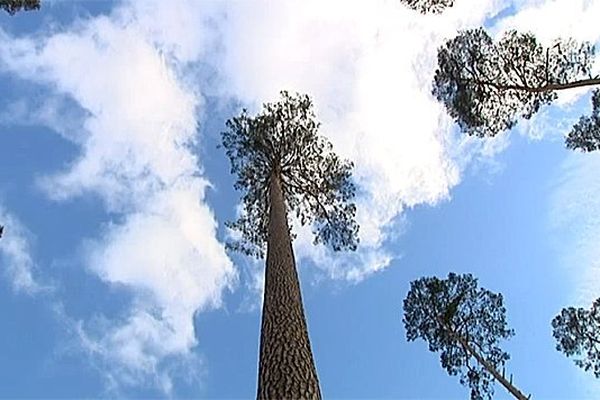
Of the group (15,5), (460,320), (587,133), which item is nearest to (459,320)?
(460,320)

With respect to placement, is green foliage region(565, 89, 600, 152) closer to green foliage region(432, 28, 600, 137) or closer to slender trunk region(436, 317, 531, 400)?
green foliage region(432, 28, 600, 137)

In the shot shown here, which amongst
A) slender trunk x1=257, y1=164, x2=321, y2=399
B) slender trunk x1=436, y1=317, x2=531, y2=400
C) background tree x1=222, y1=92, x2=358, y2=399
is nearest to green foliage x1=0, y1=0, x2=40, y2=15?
background tree x1=222, y1=92, x2=358, y2=399

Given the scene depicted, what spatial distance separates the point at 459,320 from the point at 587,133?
439 centimetres

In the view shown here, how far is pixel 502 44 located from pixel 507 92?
847 millimetres

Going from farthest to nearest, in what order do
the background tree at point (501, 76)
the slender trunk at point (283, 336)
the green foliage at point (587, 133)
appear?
the green foliage at point (587, 133), the background tree at point (501, 76), the slender trunk at point (283, 336)

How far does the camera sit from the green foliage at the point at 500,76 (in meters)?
10.7

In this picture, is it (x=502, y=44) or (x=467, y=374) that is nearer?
(x=502, y=44)

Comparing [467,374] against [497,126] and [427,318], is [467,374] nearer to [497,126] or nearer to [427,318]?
[427,318]

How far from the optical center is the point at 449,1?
11.8m

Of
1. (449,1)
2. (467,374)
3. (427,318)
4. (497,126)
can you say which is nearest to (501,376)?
(467,374)

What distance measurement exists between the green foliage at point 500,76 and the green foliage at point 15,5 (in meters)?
7.27

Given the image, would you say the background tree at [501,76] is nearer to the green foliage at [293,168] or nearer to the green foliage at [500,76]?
the green foliage at [500,76]

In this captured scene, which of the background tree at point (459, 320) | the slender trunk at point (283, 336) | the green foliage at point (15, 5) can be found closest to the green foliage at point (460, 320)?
the background tree at point (459, 320)

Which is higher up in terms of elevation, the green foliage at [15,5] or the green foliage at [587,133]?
the green foliage at [15,5]
